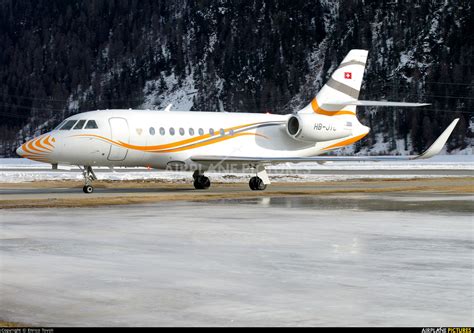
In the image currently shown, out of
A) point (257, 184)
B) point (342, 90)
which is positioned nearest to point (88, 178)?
point (257, 184)

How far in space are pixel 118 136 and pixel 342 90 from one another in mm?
11126

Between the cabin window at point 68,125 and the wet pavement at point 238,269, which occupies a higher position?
the cabin window at point 68,125

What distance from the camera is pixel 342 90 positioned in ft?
121

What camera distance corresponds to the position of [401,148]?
6058 inches

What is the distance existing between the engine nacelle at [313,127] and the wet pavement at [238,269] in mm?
15313

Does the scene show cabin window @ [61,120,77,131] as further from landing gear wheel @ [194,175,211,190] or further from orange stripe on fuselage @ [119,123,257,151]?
landing gear wheel @ [194,175,211,190]

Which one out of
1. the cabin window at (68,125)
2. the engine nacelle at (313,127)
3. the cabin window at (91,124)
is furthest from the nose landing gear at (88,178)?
the engine nacelle at (313,127)

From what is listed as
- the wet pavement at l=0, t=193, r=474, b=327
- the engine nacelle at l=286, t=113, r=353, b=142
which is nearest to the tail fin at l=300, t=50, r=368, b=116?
the engine nacelle at l=286, t=113, r=353, b=142

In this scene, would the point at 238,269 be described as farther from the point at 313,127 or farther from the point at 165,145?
the point at 313,127

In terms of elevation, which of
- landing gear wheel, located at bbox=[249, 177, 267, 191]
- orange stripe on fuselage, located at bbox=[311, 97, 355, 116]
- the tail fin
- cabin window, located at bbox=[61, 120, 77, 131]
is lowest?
landing gear wheel, located at bbox=[249, 177, 267, 191]

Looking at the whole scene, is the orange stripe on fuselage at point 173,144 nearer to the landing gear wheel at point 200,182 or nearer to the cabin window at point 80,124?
the cabin window at point 80,124

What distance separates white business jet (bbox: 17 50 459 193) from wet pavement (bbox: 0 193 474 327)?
1053 cm

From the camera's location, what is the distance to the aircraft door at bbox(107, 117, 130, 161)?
3069 centimetres

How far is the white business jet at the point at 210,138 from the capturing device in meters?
30.1
